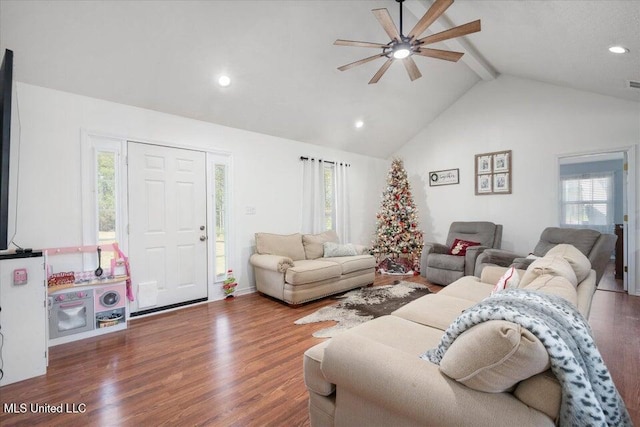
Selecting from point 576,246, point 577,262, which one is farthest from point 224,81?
point 576,246

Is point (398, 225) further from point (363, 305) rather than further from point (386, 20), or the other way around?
point (386, 20)

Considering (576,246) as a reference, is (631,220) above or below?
above

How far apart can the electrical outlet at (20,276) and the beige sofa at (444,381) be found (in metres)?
2.33

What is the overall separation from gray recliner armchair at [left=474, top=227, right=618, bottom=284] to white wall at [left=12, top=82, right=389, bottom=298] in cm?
305

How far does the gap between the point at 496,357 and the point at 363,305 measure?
2.91 metres

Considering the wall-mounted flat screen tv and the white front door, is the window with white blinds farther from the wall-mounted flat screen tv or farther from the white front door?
the wall-mounted flat screen tv

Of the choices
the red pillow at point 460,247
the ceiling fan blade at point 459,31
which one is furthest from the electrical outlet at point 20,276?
the red pillow at point 460,247

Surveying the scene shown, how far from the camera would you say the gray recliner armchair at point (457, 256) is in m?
4.61

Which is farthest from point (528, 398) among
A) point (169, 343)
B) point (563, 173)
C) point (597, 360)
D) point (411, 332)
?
point (563, 173)

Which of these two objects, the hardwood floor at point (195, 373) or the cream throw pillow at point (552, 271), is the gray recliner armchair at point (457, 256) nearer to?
the hardwood floor at point (195, 373)

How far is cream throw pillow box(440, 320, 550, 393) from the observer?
915 millimetres

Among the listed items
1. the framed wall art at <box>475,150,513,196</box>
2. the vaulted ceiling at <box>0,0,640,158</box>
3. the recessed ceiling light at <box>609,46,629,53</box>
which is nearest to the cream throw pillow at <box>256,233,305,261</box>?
the vaulted ceiling at <box>0,0,640,158</box>

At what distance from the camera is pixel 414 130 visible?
6.36 m

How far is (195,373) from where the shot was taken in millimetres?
2301
